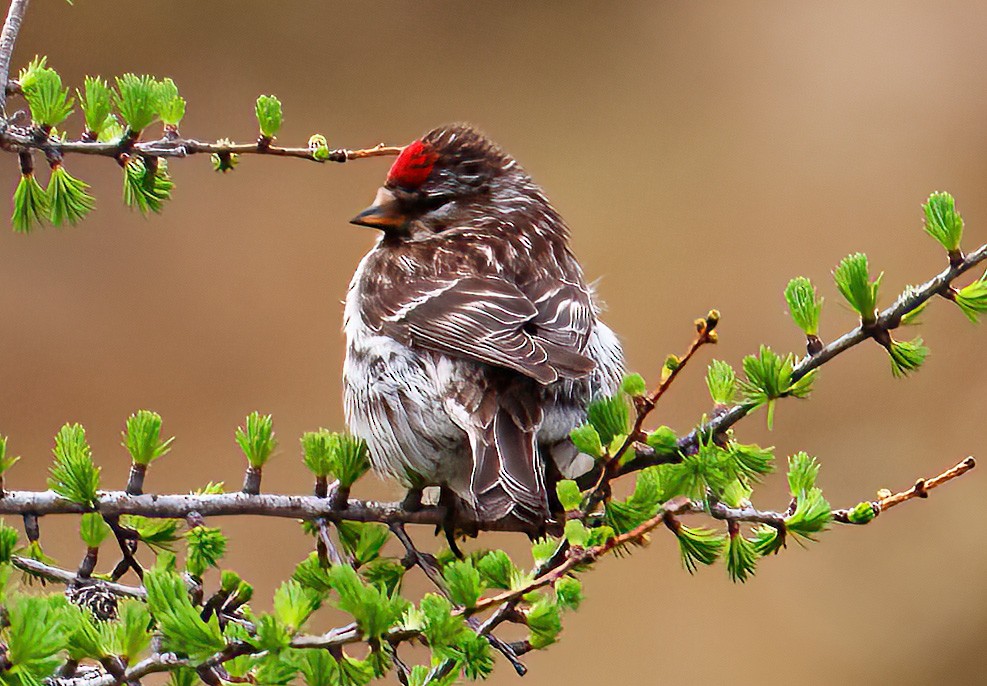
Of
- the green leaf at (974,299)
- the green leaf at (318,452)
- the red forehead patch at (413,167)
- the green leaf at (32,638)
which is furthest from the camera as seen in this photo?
the red forehead patch at (413,167)

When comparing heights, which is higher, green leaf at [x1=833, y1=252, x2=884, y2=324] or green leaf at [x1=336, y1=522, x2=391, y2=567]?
green leaf at [x1=833, y1=252, x2=884, y2=324]

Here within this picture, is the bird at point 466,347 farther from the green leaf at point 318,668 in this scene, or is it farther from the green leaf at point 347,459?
the green leaf at point 318,668

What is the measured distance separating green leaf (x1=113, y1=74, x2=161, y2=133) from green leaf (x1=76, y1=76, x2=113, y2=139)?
0.16ft

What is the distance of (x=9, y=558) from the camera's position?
264 centimetres

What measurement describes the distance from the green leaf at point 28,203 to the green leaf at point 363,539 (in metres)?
1.01

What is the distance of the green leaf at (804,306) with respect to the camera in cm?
252

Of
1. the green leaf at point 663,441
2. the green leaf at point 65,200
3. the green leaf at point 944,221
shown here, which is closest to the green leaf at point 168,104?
the green leaf at point 65,200

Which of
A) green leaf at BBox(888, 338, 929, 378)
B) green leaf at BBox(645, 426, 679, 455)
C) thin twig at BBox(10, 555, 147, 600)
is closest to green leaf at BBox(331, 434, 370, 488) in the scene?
thin twig at BBox(10, 555, 147, 600)

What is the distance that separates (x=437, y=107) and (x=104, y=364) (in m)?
3.25

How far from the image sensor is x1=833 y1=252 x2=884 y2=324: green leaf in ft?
8.07

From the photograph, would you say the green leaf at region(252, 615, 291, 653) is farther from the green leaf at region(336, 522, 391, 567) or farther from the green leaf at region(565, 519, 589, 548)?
the green leaf at region(336, 522, 391, 567)

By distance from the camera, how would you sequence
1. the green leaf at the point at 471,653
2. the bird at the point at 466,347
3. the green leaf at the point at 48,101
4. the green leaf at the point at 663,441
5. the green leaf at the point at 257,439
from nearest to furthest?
the green leaf at the point at 471,653, the green leaf at the point at 663,441, the green leaf at the point at 48,101, the green leaf at the point at 257,439, the bird at the point at 466,347

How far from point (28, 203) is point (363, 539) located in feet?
3.58

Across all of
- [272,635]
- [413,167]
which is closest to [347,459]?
[272,635]
